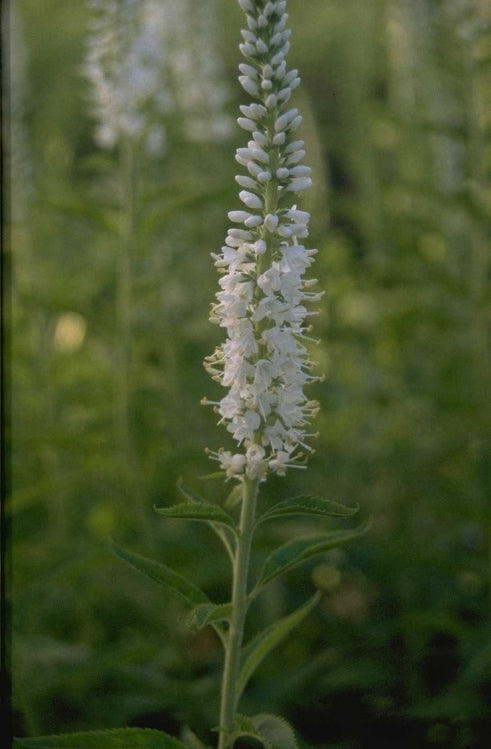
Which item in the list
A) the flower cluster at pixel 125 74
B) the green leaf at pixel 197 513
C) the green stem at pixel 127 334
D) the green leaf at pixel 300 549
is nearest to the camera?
the green leaf at pixel 197 513

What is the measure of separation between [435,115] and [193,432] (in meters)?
3.15

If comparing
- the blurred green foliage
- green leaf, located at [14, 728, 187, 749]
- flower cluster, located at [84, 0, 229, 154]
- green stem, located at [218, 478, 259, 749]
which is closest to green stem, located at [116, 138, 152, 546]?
the blurred green foliage

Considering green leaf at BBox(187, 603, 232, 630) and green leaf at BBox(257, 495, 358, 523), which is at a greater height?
green leaf at BBox(257, 495, 358, 523)

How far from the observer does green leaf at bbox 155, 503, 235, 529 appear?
75.5 inches

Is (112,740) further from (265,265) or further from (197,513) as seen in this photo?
(265,265)

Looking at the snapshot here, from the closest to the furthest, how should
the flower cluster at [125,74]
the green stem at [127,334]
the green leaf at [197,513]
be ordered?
1. the green leaf at [197,513]
2. the green stem at [127,334]
3. the flower cluster at [125,74]

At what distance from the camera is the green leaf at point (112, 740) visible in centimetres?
199

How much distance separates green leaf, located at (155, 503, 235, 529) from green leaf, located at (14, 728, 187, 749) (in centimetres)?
49

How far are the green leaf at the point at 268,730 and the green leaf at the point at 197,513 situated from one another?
47cm

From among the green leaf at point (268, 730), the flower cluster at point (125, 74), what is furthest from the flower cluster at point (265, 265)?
the flower cluster at point (125, 74)

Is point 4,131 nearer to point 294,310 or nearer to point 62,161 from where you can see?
point 62,161

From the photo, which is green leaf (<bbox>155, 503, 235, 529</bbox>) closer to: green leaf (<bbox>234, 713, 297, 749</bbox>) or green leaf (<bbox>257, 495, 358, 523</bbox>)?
green leaf (<bbox>257, 495, 358, 523</bbox>)

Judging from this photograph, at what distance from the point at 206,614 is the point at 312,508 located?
1.09ft

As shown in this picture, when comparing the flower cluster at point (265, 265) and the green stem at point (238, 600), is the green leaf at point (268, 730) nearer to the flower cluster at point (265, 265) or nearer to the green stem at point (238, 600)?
the green stem at point (238, 600)
